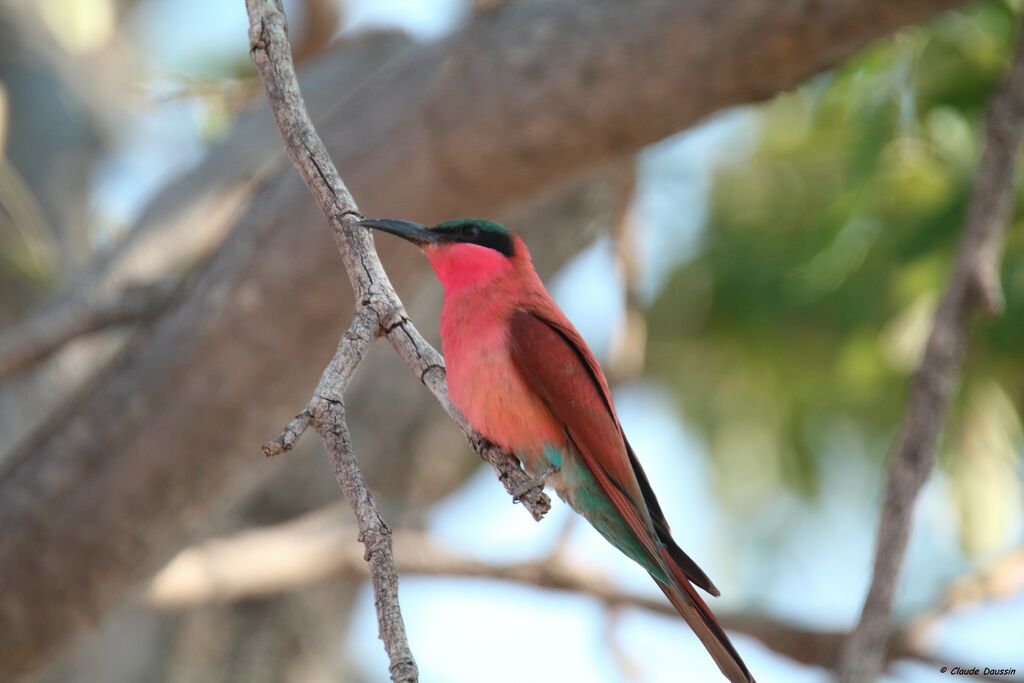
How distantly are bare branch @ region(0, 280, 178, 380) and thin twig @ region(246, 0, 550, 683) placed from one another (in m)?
2.03

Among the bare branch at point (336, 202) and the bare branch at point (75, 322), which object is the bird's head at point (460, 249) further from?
the bare branch at point (75, 322)

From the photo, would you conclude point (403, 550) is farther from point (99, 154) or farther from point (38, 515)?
point (99, 154)

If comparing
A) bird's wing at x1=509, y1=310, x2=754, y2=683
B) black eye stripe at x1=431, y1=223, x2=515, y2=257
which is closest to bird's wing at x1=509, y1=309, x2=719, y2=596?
bird's wing at x1=509, y1=310, x2=754, y2=683

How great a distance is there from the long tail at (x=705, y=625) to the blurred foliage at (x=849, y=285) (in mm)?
2066

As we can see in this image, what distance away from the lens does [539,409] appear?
3051mm

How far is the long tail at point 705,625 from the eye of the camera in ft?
8.67

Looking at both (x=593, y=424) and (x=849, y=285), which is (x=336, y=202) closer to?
(x=593, y=424)

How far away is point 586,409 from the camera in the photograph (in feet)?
10.00

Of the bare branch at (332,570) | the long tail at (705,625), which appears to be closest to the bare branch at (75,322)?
the bare branch at (332,570)

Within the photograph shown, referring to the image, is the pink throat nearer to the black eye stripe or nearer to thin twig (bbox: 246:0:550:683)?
the black eye stripe

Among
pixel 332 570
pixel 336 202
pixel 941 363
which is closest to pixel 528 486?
pixel 336 202

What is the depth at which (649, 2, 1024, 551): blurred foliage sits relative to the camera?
15.0 ft

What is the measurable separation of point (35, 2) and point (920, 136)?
4.64m

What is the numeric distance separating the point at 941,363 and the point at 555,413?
114 cm
